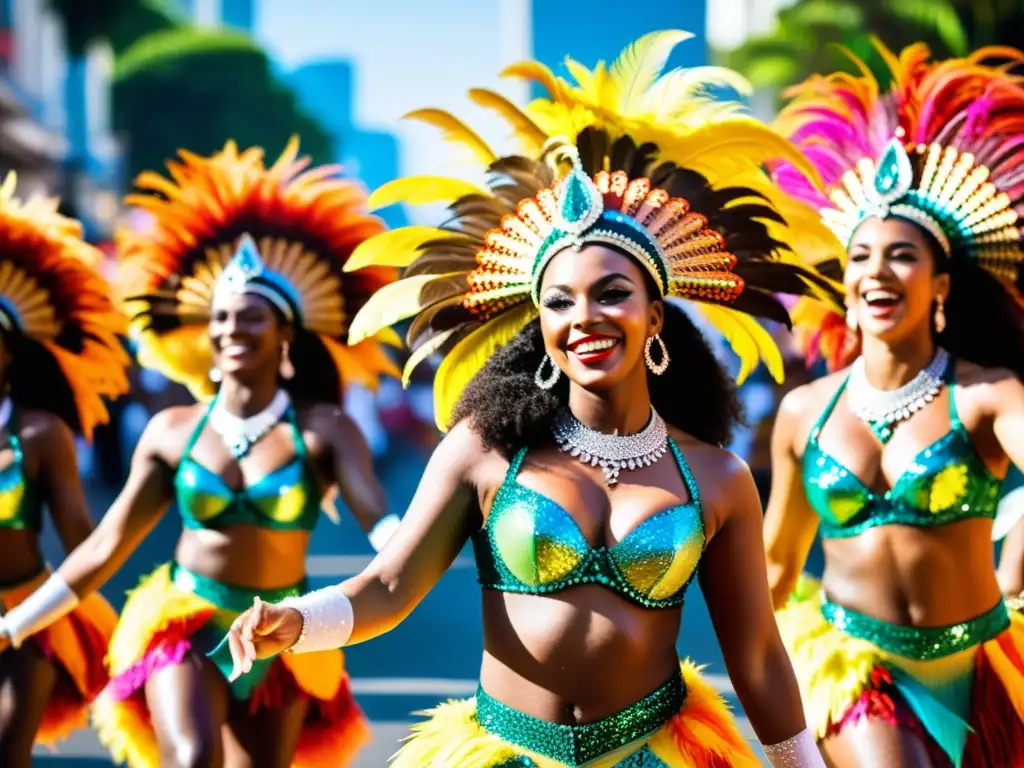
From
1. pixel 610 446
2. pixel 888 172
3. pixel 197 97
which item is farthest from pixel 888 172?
pixel 197 97

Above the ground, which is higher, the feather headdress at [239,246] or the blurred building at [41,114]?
the feather headdress at [239,246]

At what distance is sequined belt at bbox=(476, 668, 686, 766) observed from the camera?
333 centimetres

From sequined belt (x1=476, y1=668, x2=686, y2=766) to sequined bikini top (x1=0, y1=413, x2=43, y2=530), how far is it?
9.16ft

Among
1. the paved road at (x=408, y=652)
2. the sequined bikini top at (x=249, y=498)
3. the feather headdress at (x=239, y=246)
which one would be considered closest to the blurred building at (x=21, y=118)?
the paved road at (x=408, y=652)

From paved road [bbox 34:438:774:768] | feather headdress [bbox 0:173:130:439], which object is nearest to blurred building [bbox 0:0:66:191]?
paved road [bbox 34:438:774:768]

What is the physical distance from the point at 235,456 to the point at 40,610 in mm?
833

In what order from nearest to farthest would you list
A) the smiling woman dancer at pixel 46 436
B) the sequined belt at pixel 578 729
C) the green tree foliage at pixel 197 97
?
the sequined belt at pixel 578 729
the smiling woman dancer at pixel 46 436
the green tree foliage at pixel 197 97

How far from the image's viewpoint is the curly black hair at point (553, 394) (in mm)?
3510

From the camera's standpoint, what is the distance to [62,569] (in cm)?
515

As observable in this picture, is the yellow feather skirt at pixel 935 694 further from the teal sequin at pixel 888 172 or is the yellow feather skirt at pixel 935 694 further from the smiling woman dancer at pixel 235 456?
the smiling woman dancer at pixel 235 456

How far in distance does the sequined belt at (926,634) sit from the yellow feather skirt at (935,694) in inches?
0.8

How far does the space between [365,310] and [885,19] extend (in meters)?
22.8

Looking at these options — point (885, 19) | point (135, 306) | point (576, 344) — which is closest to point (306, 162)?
point (135, 306)

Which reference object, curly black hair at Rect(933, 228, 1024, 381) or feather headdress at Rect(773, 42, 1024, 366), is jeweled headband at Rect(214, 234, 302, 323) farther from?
curly black hair at Rect(933, 228, 1024, 381)
